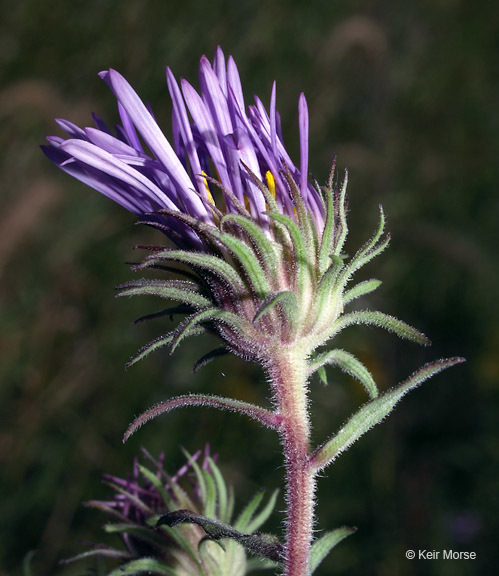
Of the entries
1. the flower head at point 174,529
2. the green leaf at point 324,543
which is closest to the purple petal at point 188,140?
the flower head at point 174,529

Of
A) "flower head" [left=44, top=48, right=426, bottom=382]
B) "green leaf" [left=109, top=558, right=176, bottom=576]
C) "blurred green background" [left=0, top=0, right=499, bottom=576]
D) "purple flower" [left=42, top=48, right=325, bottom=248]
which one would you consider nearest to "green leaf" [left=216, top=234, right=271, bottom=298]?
"flower head" [left=44, top=48, right=426, bottom=382]

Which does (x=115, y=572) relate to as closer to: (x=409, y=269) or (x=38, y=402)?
(x=38, y=402)

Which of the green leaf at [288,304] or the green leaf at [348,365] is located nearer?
the green leaf at [288,304]

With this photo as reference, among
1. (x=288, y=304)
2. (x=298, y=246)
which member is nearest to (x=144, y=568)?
(x=288, y=304)

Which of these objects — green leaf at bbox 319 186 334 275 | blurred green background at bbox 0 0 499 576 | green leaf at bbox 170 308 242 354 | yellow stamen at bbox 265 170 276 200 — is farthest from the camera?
blurred green background at bbox 0 0 499 576

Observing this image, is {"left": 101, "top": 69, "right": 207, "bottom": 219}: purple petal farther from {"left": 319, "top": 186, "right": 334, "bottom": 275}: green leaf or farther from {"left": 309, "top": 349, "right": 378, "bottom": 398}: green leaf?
{"left": 309, "top": 349, "right": 378, "bottom": 398}: green leaf

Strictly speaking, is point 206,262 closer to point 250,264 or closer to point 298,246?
point 250,264

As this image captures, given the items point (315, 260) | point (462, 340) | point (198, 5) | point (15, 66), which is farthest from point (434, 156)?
point (315, 260)

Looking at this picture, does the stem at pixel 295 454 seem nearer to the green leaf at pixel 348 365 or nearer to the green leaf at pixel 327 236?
the green leaf at pixel 348 365
